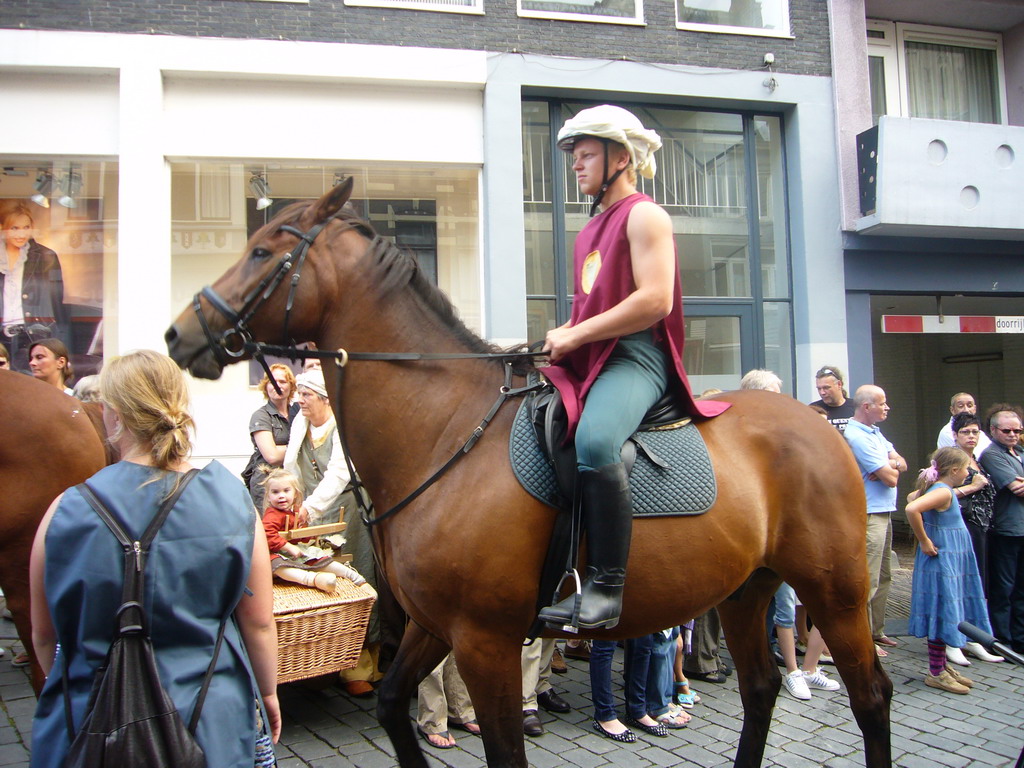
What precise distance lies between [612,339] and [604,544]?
782mm

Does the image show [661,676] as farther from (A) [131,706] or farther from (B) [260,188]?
(B) [260,188]

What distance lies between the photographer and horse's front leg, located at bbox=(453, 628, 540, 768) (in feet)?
8.60

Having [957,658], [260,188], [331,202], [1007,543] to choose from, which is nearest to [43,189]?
[260,188]

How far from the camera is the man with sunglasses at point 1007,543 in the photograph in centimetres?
632

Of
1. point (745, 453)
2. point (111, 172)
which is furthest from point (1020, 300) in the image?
point (111, 172)

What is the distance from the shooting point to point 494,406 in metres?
2.86

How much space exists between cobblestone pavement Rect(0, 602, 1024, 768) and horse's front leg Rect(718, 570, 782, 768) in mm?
683

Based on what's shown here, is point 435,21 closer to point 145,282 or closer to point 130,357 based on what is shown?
point 145,282

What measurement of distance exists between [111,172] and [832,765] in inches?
356

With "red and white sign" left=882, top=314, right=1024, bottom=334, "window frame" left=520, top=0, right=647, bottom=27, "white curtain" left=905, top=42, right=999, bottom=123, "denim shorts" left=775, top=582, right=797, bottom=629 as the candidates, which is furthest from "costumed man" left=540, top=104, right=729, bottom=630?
"white curtain" left=905, top=42, right=999, bottom=123

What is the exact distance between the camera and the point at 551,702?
4934mm

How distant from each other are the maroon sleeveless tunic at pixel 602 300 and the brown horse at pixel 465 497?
0.26 metres

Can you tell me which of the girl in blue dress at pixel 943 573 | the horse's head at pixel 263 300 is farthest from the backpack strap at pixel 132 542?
the girl in blue dress at pixel 943 573

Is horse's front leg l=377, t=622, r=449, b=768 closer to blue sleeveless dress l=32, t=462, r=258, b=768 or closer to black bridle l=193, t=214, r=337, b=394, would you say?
blue sleeveless dress l=32, t=462, r=258, b=768
